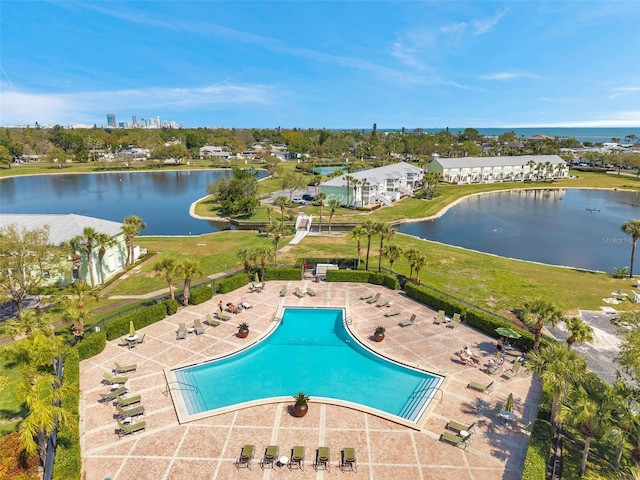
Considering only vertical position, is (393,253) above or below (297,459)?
above

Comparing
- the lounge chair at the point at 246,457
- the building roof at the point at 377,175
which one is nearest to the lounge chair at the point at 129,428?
the lounge chair at the point at 246,457

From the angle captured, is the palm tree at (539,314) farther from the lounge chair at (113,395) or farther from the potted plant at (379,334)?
the lounge chair at (113,395)

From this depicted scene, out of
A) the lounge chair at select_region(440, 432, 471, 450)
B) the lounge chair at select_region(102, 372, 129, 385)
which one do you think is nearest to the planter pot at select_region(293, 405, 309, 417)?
the lounge chair at select_region(440, 432, 471, 450)

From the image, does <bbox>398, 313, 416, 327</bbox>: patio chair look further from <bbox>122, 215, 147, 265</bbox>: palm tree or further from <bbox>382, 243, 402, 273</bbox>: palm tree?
<bbox>122, 215, 147, 265</bbox>: palm tree

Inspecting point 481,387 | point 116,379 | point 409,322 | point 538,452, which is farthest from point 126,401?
point 409,322

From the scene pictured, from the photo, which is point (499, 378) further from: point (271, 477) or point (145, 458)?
point (145, 458)

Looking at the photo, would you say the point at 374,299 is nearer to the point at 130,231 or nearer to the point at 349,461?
the point at 349,461
